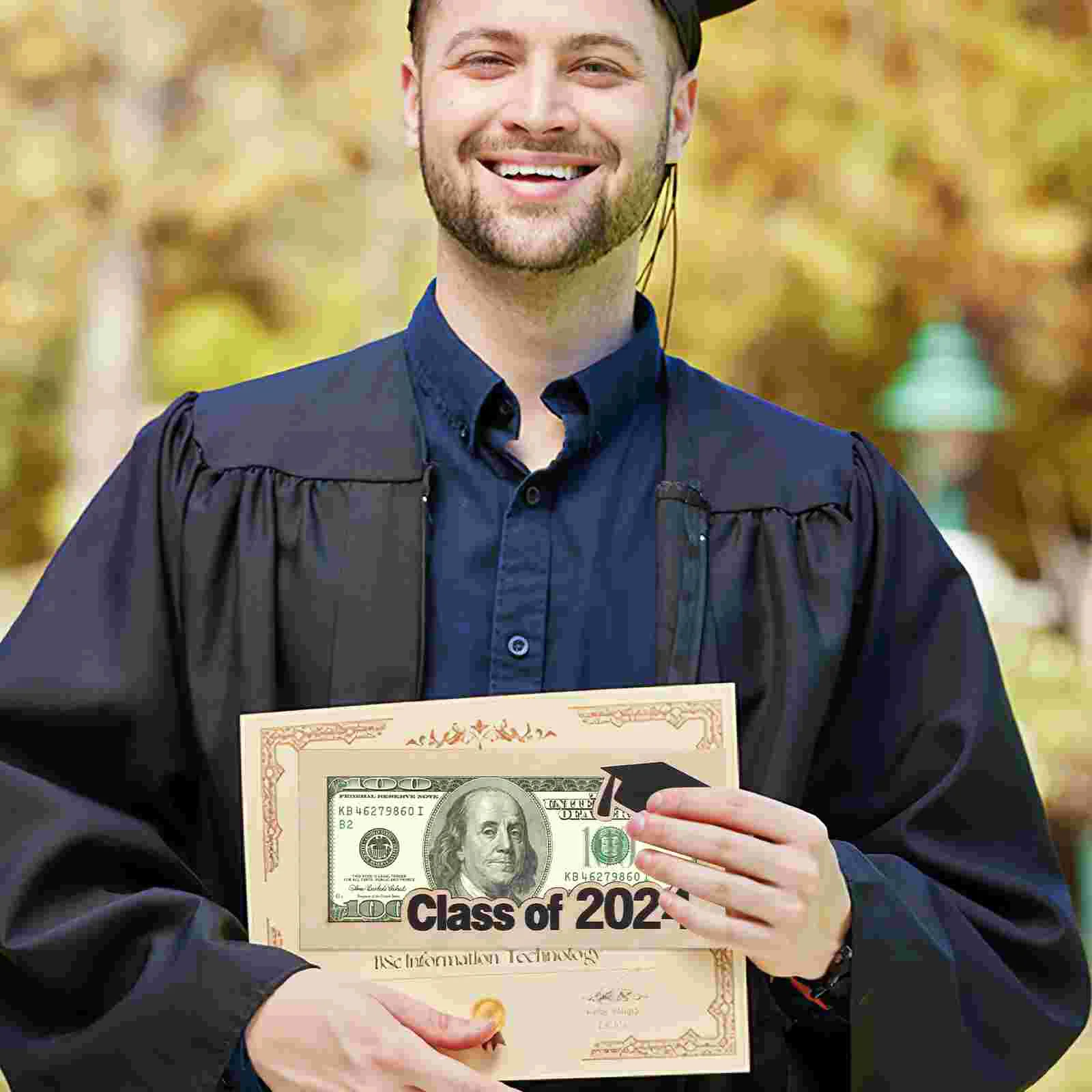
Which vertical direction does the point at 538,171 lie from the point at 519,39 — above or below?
below

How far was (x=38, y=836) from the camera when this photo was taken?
2012mm

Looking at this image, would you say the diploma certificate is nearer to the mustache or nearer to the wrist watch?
the wrist watch

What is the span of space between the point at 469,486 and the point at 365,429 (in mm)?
150

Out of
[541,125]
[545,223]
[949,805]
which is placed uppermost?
[541,125]

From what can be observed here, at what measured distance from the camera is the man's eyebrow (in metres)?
2.18

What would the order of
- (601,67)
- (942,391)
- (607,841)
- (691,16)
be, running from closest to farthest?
1. (607,841)
2. (601,67)
3. (691,16)
4. (942,391)

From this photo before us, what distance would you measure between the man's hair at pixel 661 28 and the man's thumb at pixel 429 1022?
3.71 feet

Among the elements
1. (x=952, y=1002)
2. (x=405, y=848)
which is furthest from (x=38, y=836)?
(x=952, y=1002)

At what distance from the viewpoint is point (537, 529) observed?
86.0 inches

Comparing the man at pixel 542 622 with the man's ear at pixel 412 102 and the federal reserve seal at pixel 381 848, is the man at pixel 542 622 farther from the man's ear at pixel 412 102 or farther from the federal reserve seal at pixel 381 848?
the federal reserve seal at pixel 381 848

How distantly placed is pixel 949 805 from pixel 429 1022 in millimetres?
681

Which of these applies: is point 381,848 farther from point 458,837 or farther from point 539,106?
point 539,106

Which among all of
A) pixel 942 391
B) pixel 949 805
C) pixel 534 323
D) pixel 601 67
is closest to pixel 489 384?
pixel 534 323

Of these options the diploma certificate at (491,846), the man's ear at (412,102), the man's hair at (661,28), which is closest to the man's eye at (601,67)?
the man's hair at (661,28)
